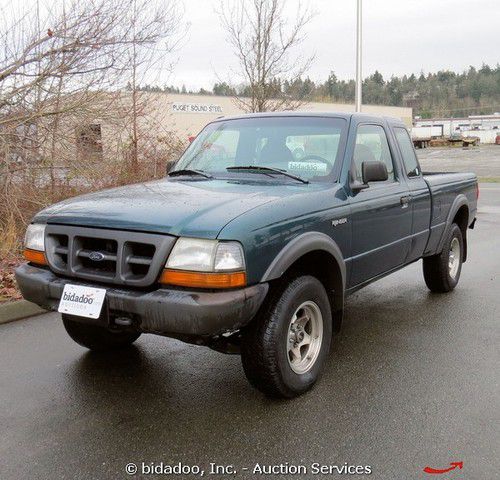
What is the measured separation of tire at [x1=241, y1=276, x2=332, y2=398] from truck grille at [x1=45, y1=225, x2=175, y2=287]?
74 centimetres

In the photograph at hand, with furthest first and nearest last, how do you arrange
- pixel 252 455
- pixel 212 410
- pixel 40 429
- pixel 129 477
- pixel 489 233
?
1. pixel 489 233
2. pixel 212 410
3. pixel 40 429
4. pixel 252 455
5. pixel 129 477

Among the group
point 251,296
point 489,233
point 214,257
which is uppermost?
point 214,257

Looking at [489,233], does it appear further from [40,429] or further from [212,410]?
[40,429]

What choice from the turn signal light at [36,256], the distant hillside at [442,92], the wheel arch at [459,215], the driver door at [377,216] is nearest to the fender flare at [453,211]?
→ the wheel arch at [459,215]

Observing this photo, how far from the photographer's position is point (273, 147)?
14.2 feet

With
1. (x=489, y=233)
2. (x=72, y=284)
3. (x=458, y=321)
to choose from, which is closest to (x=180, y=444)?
(x=72, y=284)

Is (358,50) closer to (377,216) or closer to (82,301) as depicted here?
(377,216)

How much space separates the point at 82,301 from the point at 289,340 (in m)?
1.30

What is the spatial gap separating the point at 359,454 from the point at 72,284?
73.9 inches

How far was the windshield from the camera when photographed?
13.6 ft

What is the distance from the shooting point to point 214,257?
2926 millimetres

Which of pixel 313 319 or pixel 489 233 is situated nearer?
pixel 313 319

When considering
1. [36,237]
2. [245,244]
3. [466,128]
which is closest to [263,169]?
[245,244]

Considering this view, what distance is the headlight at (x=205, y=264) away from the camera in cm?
293
